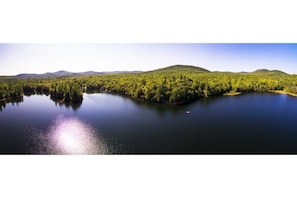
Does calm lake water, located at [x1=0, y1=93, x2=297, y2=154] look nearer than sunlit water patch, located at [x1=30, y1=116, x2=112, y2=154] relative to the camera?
No

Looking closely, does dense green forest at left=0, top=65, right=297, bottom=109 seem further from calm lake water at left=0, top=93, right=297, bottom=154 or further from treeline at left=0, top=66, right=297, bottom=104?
calm lake water at left=0, top=93, right=297, bottom=154

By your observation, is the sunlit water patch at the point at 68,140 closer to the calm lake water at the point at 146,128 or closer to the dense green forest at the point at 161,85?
the calm lake water at the point at 146,128

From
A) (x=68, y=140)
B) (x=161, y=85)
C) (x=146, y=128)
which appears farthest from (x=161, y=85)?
(x=68, y=140)

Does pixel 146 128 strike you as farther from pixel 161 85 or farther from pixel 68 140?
pixel 161 85

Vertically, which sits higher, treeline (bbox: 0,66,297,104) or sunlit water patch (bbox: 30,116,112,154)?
treeline (bbox: 0,66,297,104)

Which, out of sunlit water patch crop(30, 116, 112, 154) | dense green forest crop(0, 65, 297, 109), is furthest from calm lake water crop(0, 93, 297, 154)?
dense green forest crop(0, 65, 297, 109)

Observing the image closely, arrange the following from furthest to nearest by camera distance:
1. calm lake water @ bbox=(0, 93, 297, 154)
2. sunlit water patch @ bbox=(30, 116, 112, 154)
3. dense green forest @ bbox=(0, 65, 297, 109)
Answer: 1. dense green forest @ bbox=(0, 65, 297, 109)
2. calm lake water @ bbox=(0, 93, 297, 154)
3. sunlit water patch @ bbox=(30, 116, 112, 154)

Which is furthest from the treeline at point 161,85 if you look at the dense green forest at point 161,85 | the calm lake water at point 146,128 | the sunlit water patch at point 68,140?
the sunlit water patch at point 68,140
